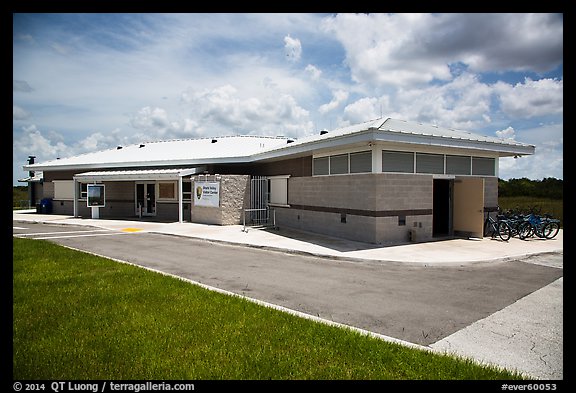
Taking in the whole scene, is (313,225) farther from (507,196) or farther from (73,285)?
(507,196)

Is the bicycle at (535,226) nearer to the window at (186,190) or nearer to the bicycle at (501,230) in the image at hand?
the bicycle at (501,230)

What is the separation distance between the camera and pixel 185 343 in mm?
4672

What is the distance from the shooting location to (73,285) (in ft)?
24.4

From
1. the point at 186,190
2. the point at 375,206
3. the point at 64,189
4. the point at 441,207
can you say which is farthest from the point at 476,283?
the point at 64,189

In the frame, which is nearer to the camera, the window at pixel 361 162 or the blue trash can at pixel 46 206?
the window at pixel 361 162

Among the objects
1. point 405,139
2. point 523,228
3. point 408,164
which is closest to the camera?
point 405,139

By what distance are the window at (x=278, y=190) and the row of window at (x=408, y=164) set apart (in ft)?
10.6

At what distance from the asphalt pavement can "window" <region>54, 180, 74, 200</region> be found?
1292 cm

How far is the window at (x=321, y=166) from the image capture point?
16.7 meters

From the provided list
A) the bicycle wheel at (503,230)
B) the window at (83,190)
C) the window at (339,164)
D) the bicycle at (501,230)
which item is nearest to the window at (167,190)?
the window at (83,190)

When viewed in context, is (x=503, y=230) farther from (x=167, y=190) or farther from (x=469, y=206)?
(x=167, y=190)

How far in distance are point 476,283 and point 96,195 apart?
81.4 ft

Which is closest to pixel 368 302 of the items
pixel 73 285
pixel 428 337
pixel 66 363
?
pixel 428 337
